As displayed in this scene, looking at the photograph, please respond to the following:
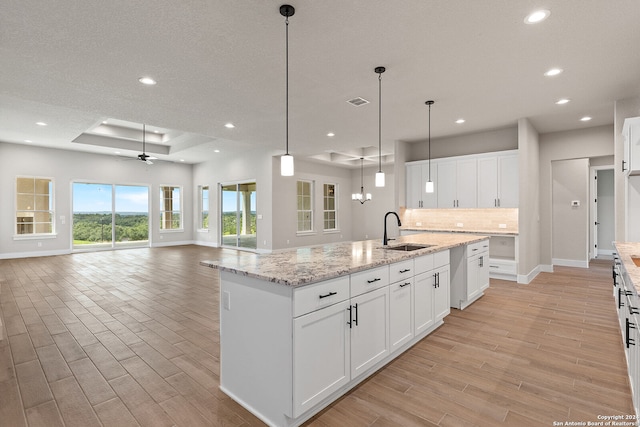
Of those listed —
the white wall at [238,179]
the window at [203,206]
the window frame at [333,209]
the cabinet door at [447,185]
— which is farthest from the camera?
the window at [203,206]

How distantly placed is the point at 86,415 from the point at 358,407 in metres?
1.78

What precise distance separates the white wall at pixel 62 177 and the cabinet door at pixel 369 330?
10348mm

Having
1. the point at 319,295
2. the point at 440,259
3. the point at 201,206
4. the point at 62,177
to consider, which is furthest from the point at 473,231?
the point at 62,177

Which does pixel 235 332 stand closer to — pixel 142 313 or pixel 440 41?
pixel 142 313

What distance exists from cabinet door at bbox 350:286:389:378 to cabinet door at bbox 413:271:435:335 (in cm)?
56

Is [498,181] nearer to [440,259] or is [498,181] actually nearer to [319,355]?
[440,259]

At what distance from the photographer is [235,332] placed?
2188 millimetres

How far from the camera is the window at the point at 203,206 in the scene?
38.4ft

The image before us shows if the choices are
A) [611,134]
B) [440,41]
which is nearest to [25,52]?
[440,41]

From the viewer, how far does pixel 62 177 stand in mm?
9141

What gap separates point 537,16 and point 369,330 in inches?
112

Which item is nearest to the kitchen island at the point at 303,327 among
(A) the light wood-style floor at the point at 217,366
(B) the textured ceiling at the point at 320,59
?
(A) the light wood-style floor at the point at 217,366

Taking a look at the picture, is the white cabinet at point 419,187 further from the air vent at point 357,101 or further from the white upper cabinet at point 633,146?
the white upper cabinet at point 633,146

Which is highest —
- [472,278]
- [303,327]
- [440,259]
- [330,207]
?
[330,207]
